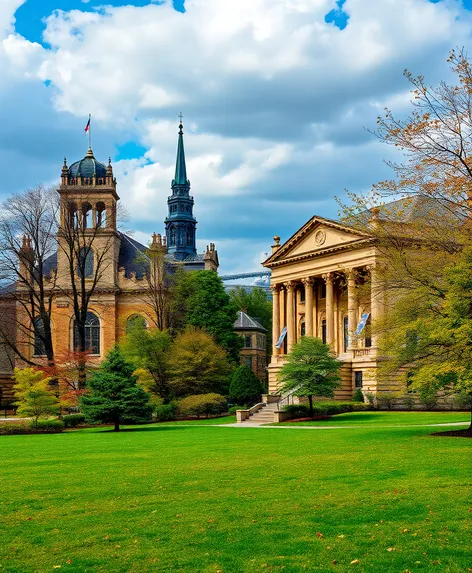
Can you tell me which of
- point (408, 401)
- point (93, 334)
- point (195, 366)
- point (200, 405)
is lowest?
point (200, 405)

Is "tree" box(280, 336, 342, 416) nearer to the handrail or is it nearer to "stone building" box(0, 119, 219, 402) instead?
the handrail

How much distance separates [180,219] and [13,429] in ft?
260

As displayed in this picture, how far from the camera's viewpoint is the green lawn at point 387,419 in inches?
1518

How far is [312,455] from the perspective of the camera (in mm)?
22062

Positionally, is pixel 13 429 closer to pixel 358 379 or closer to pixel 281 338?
pixel 358 379

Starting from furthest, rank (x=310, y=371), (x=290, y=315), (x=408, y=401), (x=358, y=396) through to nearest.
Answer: (x=290, y=315) < (x=358, y=396) < (x=408, y=401) < (x=310, y=371)

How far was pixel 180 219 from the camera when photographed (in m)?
118

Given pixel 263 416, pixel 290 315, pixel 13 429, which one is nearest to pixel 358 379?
pixel 263 416

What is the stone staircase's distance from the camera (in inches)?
1893

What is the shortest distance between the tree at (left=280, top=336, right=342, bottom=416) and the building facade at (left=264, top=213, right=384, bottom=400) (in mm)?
6393

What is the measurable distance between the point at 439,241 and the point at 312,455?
→ 983cm

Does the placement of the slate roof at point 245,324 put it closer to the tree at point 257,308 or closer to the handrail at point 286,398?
the tree at point 257,308

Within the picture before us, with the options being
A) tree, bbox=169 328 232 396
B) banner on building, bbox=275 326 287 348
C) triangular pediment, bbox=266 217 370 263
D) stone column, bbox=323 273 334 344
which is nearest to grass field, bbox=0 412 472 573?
tree, bbox=169 328 232 396

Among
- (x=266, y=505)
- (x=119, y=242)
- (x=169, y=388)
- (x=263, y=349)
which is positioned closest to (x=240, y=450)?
(x=266, y=505)
